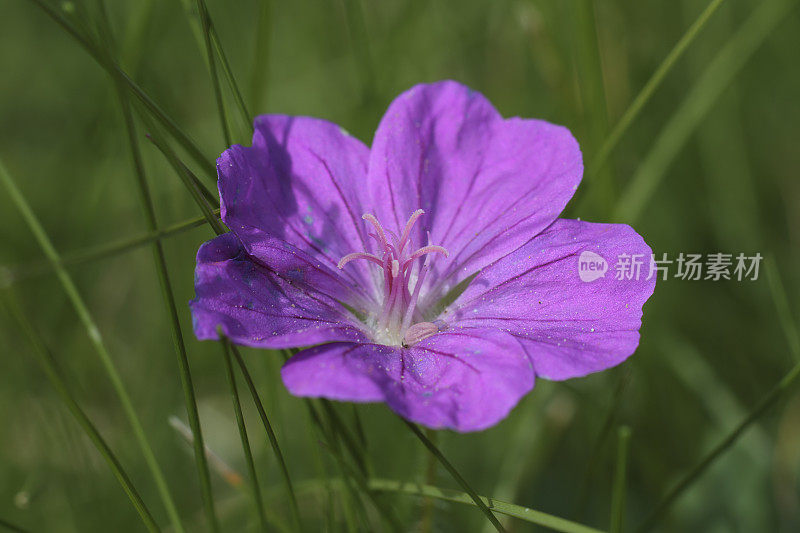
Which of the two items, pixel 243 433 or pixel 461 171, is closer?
pixel 243 433

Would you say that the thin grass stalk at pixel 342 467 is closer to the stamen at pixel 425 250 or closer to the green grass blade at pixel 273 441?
the green grass blade at pixel 273 441

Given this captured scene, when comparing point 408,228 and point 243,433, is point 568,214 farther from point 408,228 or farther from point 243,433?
point 243,433

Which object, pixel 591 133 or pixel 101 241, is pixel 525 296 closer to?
pixel 591 133

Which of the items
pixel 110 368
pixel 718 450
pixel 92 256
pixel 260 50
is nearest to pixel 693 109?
pixel 718 450

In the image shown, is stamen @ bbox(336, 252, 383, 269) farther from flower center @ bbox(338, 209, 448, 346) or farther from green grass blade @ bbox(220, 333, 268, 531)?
green grass blade @ bbox(220, 333, 268, 531)

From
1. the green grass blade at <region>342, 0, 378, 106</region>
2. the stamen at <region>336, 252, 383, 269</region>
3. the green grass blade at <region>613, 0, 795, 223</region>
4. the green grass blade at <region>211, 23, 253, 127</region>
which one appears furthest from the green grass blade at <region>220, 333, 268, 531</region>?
the green grass blade at <region>613, 0, 795, 223</region>

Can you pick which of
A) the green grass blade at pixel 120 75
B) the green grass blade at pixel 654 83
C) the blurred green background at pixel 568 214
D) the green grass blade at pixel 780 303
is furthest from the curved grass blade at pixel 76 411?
the green grass blade at pixel 780 303

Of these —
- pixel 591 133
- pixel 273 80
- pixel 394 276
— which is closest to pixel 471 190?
pixel 394 276
